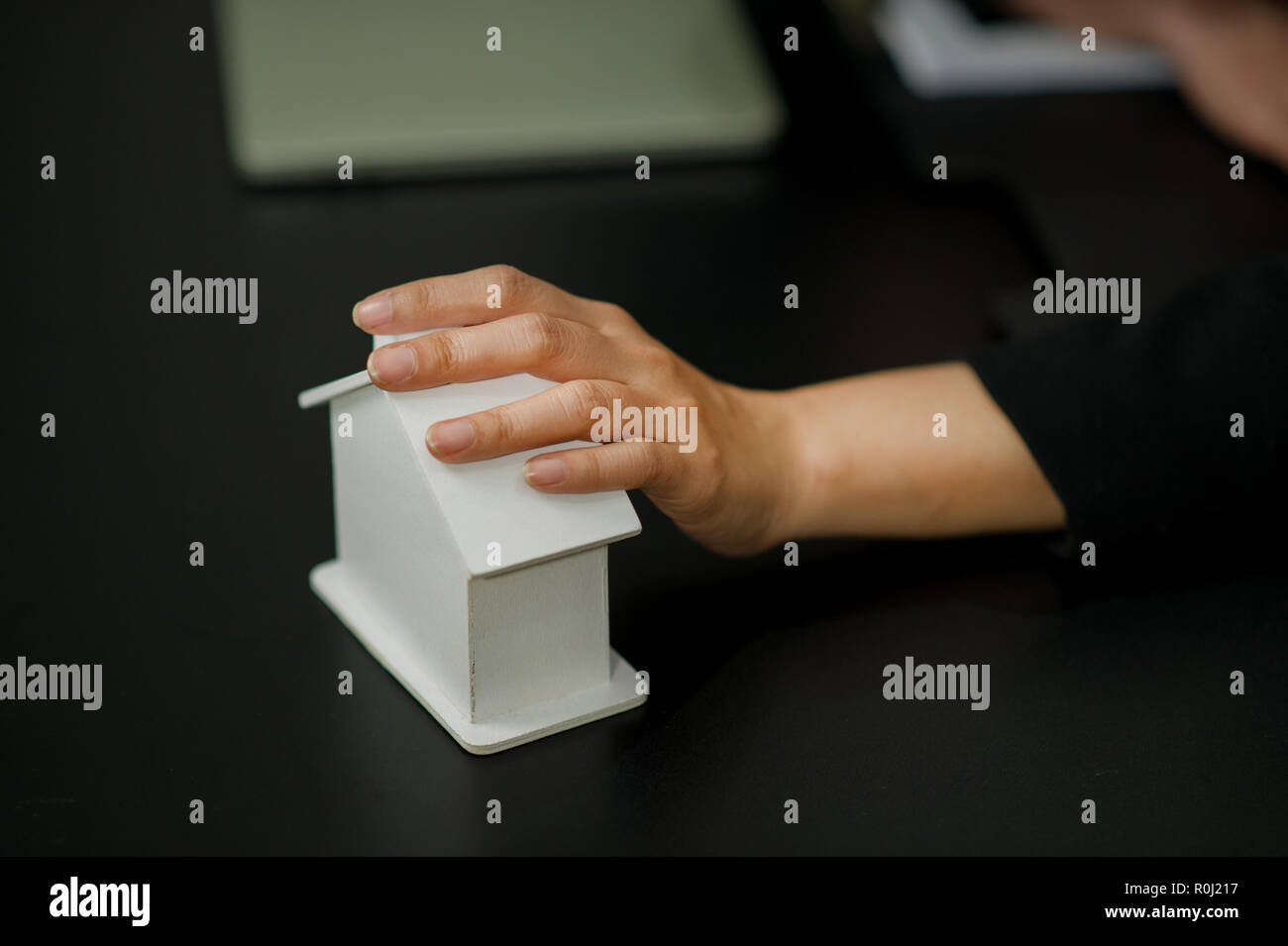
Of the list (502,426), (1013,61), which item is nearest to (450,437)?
(502,426)

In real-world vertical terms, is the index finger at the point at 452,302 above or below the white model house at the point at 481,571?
above

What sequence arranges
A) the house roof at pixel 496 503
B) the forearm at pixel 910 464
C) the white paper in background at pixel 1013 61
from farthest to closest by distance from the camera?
the white paper in background at pixel 1013 61, the forearm at pixel 910 464, the house roof at pixel 496 503

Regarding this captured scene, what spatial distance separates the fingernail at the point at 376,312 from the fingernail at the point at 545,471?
4.3 inches

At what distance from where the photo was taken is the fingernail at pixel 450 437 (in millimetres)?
703

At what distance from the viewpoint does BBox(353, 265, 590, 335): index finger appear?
2.45 feet

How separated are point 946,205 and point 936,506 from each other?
20.6 inches

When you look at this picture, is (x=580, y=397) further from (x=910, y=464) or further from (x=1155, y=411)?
(x=1155, y=411)

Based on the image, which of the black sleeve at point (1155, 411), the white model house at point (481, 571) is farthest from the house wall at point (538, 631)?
the black sleeve at point (1155, 411)

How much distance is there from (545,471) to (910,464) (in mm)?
288

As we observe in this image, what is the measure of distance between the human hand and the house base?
113mm

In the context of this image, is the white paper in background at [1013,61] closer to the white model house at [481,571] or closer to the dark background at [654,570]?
the dark background at [654,570]

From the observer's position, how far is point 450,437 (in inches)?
27.7

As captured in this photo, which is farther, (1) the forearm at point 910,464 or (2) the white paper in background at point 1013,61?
(2) the white paper in background at point 1013,61
